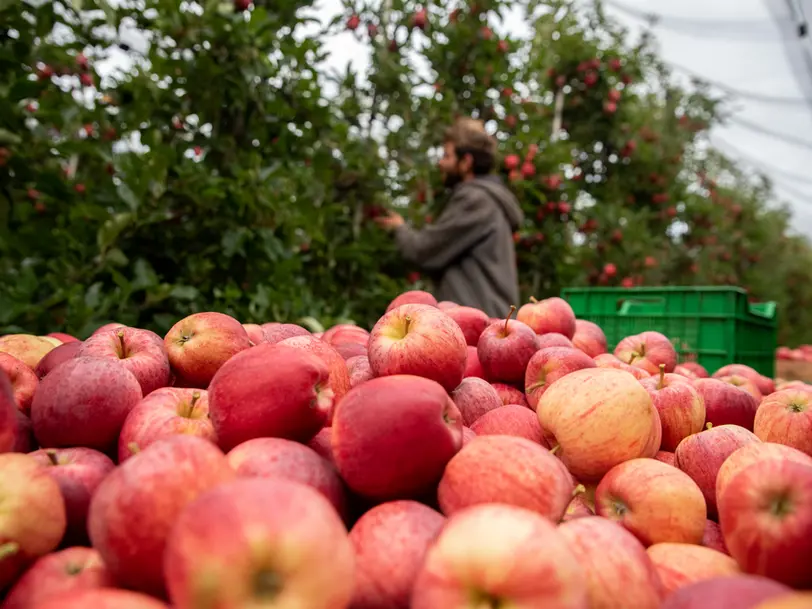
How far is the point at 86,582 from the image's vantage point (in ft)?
2.42

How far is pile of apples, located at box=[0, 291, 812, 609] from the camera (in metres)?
0.63

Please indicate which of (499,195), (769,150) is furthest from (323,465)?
(769,150)

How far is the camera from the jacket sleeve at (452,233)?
3977 millimetres

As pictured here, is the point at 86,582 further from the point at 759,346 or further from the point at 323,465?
the point at 759,346

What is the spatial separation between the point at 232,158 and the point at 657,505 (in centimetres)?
263

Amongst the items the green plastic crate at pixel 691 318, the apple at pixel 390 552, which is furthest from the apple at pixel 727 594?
the green plastic crate at pixel 691 318

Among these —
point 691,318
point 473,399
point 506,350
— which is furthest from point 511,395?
point 691,318

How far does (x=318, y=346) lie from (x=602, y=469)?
1.97ft

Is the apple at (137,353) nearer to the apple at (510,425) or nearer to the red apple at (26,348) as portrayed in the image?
the red apple at (26,348)

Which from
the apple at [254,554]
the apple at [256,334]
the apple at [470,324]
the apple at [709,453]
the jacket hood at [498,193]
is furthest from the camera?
the jacket hood at [498,193]

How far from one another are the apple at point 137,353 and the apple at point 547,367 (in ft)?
2.68

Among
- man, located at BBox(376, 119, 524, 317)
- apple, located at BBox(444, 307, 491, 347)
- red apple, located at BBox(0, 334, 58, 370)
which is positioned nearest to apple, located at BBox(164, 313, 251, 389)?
red apple, located at BBox(0, 334, 58, 370)

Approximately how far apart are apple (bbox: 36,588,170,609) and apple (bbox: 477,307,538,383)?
1.07 m

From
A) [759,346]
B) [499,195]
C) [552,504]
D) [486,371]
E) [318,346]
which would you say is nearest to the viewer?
[552,504]
